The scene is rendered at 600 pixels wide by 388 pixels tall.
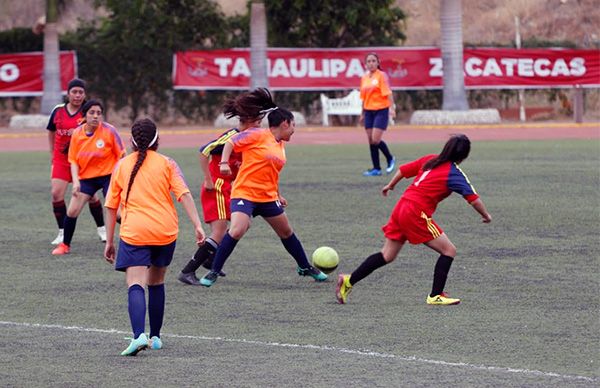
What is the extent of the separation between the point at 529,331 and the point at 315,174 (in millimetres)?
13396

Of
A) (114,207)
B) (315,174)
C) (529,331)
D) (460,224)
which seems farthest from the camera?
(315,174)

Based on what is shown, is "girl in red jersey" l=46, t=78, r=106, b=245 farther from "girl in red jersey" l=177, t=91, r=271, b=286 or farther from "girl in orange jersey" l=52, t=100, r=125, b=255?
"girl in red jersey" l=177, t=91, r=271, b=286

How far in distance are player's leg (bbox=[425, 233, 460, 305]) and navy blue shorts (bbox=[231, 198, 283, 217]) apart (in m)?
1.67

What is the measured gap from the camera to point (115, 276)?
12.9 metres

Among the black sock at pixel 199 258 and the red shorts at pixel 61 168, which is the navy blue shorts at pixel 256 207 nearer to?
the black sock at pixel 199 258

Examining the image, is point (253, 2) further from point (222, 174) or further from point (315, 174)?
point (222, 174)

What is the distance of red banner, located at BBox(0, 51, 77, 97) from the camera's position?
40.4 m

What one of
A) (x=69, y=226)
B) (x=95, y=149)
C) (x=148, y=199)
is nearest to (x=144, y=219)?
(x=148, y=199)

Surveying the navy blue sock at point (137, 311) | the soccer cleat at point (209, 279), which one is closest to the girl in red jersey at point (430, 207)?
the soccer cleat at point (209, 279)

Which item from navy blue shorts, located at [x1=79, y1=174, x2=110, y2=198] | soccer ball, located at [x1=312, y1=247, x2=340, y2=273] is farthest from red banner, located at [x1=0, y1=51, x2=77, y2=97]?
soccer ball, located at [x1=312, y1=247, x2=340, y2=273]

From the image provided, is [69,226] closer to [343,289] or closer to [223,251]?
[223,251]

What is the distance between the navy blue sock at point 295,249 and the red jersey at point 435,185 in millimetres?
1663

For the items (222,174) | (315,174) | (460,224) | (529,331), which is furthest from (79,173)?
(315,174)

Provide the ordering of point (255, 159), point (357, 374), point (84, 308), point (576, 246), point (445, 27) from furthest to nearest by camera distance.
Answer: point (445, 27), point (576, 246), point (255, 159), point (84, 308), point (357, 374)
